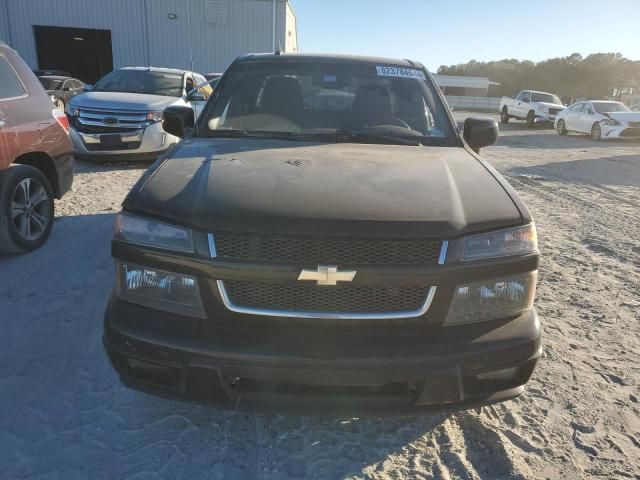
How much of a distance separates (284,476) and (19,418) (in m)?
1.37

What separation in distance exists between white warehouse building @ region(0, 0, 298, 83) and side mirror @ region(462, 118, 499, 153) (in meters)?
22.9

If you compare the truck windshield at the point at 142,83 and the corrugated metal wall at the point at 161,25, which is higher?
the corrugated metal wall at the point at 161,25

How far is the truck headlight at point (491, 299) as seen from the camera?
6.77ft

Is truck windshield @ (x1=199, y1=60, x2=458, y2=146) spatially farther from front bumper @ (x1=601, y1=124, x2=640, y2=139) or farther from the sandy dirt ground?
front bumper @ (x1=601, y1=124, x2=640, y2=139)

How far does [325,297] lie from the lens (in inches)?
79.2

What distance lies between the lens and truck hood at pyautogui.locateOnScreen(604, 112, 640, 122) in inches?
682

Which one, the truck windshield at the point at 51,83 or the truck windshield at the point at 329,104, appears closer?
the truck windshield at the point at 329,104

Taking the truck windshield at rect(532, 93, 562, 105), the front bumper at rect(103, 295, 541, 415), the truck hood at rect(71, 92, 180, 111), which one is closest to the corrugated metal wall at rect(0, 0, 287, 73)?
the truck windshield at rect(532, 93, 562, 105)

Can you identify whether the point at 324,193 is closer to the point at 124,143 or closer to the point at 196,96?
the point at 124,143

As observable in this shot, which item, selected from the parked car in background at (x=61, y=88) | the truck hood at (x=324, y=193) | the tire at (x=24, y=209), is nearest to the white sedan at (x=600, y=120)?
the truck hood at (x=324, y=193)

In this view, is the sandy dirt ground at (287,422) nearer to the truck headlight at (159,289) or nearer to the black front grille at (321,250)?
the truck headlight at (159,289)

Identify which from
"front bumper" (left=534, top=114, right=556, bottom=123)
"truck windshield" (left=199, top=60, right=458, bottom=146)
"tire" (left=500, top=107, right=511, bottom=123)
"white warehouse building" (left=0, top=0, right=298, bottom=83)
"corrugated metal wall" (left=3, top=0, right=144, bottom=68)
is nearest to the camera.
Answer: "truck windshield" (left=199, top=60, right=458, bottom=146)

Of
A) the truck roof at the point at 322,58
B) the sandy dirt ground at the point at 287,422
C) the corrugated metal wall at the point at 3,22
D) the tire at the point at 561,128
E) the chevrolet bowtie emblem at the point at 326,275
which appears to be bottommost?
the sandy dirt ground at the point at 287,422

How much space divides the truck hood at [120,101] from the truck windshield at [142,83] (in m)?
0.62
